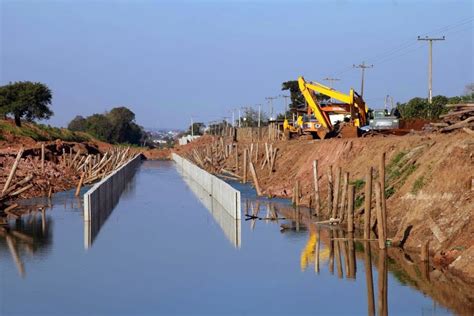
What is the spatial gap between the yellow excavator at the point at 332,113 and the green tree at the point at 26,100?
161 ft

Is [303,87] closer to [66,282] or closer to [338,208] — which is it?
[338,208]

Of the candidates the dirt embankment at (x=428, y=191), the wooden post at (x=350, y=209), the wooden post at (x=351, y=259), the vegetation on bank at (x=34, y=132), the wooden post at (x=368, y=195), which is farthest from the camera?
the vegetation on bank at (x=34, y=132)

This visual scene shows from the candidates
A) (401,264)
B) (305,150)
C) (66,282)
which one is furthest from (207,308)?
(305,150)

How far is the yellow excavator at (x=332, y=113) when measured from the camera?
4897 centimetres

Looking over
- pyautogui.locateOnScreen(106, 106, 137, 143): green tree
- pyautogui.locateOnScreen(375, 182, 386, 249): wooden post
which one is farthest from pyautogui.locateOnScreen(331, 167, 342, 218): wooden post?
pyautogui.locateOnScreen(106, 106, 137, 143): green tree

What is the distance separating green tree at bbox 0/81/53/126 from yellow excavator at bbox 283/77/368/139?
49214 mm

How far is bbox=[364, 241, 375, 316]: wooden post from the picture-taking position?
1686 cm

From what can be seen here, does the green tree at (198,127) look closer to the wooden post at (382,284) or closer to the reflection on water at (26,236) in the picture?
the reflection on water at (26,236)

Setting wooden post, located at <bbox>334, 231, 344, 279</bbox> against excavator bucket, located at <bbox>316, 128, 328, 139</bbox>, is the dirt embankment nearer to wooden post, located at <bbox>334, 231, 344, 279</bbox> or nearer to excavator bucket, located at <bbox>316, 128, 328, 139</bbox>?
wooden post, located at <bbox>334, 231, 344, 279</bbox>

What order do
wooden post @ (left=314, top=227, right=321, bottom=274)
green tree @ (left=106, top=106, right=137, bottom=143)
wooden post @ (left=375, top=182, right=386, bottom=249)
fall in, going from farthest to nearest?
green tree @ (left=106, top=106, right=137, bottom=143), wooden post @ (left=314, top=227, right=321, bottom=274), wooden post @ (left=375, top=182, right=386, bottom=249)

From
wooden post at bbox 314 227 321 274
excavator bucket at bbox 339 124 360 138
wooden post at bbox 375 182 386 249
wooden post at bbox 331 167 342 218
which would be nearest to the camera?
wooden post at bbox 375 182 386 249

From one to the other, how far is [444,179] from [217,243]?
717cm

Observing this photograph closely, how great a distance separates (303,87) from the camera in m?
50.0

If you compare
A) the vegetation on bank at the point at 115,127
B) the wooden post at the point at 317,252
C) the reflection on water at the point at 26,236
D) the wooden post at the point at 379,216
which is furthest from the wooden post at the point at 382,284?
the vegetation on bank at the point at 115,127
